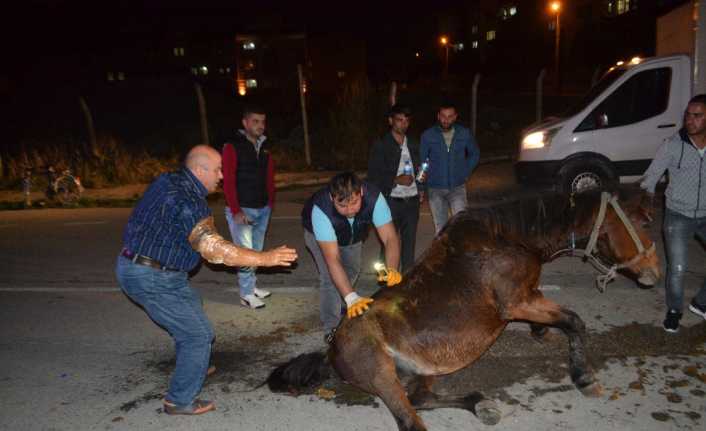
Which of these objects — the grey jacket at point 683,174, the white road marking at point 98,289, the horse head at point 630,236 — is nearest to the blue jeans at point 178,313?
the white road marking at point 98,289

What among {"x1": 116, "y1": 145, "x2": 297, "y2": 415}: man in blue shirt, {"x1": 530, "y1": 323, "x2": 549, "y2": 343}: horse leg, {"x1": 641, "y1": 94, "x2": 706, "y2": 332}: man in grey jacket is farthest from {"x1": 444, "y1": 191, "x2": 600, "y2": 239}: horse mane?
{"x1": 116, "y1": 145, "x2": 297, "y2": 415}: man in blue shirt

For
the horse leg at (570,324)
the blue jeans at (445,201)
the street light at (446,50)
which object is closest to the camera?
the horse leg at (570,324)

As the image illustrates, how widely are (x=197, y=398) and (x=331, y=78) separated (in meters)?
52.8

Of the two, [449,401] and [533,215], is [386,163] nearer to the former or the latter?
[533,215]

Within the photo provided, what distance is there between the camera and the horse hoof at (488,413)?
3.46 m

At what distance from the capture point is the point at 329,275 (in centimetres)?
450

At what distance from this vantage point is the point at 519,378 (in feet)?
13.1

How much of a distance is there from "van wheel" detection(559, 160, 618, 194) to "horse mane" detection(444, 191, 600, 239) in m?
5.57

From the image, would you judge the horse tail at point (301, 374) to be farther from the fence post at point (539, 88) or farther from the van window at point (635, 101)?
the fence post at point (539, 88)

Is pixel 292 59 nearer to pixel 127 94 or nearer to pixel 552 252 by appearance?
pixel 127 94

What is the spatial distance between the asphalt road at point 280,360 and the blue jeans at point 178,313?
0.84 feet

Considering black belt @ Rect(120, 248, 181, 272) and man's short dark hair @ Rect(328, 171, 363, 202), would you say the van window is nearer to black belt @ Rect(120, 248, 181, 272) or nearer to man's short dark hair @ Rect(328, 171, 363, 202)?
man's short dark hair @ Rect(328, 171, 363, 202)

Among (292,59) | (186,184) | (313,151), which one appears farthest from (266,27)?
(186,184)

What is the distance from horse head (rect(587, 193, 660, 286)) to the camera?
3.84 meters
